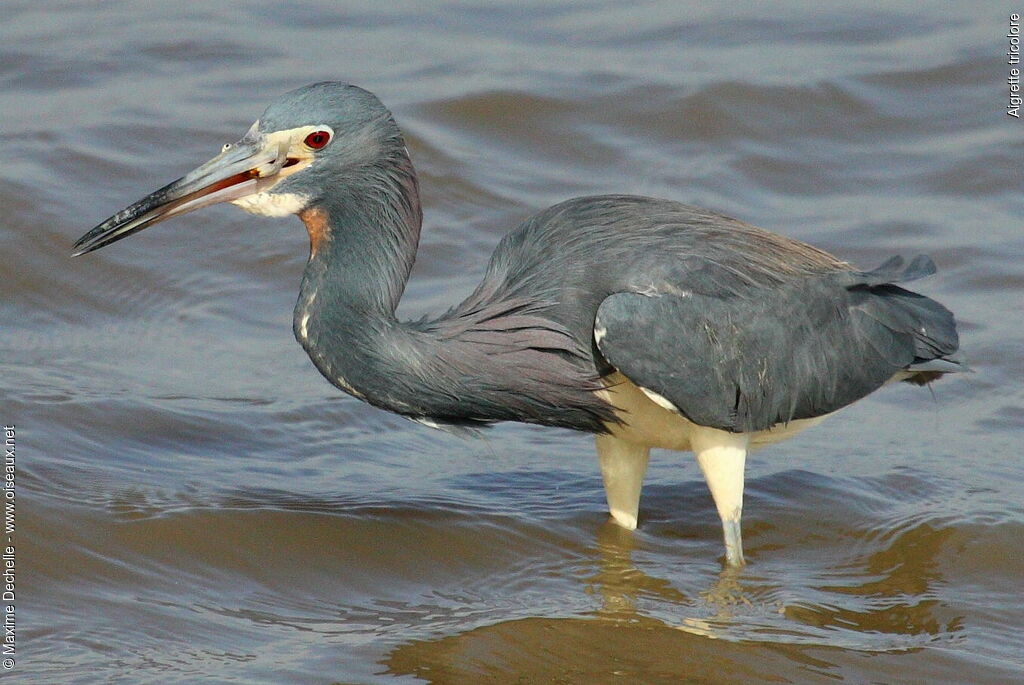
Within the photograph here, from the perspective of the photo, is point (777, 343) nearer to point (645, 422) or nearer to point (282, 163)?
point (645, 422)

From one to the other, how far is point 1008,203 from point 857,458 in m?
3.95

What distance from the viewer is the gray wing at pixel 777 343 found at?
6066mm

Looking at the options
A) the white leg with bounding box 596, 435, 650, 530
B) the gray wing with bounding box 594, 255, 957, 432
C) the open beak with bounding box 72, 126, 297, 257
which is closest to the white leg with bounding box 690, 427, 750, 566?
the gray wing with bounding box 594, 255, 957, 432

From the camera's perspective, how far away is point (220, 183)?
226 inches

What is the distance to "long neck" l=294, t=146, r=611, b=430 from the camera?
5.84 metres

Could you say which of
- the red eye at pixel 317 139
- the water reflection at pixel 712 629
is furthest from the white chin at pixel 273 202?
the water reflection at pixel 712 629

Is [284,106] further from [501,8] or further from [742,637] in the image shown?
[501,8]

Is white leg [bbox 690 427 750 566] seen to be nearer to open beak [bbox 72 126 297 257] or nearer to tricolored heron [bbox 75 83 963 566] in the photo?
tricolored heron [bbox 75 83 963 566]

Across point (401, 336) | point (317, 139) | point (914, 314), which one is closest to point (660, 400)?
point (401, 336)

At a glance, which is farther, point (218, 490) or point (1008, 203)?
point (1008, 203)

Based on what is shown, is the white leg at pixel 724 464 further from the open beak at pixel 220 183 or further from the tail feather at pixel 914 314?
the open beak at pixel 220 183

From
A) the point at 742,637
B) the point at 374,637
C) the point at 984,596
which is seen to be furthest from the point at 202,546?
the point at 984,596

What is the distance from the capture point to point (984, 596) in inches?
257

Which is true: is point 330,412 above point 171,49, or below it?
below
